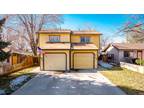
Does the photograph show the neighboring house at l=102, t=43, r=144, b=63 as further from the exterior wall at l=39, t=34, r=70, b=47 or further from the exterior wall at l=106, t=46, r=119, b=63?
the exterior wall at l=39, t=34, r=70, b=47

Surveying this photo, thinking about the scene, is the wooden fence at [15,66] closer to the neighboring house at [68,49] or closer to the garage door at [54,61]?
the neighboring house at [68,49]

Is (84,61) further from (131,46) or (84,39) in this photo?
(131,46)

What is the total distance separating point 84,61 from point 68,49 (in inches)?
90.2

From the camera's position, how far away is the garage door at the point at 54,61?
19750 millimetres

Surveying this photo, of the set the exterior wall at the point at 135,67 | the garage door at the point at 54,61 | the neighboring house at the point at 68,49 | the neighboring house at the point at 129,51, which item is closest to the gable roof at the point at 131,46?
the neighboring house at the point at 129,51

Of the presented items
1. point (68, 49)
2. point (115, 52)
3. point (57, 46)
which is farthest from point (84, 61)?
point (115, 52)

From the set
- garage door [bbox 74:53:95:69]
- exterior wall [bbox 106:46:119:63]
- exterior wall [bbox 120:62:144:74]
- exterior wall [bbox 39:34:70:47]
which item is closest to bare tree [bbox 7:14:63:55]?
exterior wall [bbox 39:34:70:47]

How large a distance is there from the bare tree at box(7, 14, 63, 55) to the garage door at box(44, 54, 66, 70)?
942cm

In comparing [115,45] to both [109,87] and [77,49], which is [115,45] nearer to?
[77,49]

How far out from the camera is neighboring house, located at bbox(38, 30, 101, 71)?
19.8m

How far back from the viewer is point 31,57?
26.7 m
